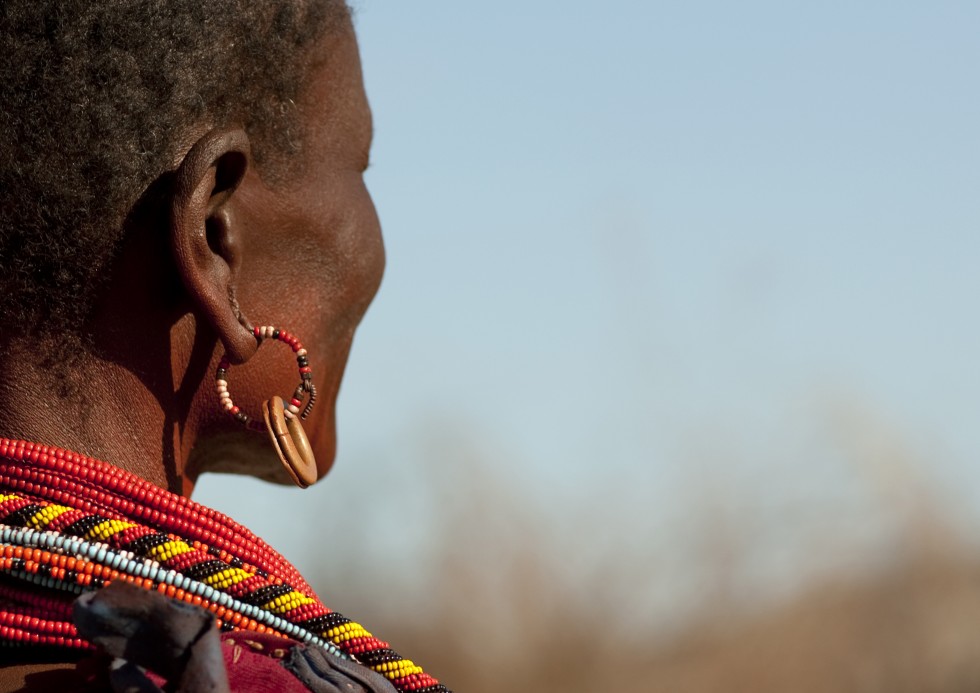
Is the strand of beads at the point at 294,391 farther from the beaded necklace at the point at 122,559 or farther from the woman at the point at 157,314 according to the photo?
the beaded necklace at the point at 122,559

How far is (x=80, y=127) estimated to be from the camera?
223cm

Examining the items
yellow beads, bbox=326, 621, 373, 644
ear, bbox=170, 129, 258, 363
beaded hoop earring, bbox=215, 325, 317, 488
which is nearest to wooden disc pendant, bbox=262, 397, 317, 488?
beaded hoop earring, bbox=215, 325, 317, 488

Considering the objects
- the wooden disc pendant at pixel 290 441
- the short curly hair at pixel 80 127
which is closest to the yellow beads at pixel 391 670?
the wooden disc pendant at pixel 290 441

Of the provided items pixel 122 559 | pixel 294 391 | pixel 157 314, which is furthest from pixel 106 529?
pixel 294 391

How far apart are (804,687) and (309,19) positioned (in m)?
11.0

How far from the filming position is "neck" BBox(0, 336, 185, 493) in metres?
2.24

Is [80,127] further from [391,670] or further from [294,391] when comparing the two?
[391,670]

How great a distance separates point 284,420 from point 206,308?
252 millimetres

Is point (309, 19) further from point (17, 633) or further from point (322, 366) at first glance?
point (17, 633)

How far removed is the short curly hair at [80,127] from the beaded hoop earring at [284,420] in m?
0.26

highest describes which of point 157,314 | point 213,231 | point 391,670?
point 213,231

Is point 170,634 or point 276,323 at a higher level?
point 276,323

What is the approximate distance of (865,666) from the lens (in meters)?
12.5

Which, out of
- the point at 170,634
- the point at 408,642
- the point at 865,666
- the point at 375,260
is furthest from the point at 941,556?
the point at 170,634
